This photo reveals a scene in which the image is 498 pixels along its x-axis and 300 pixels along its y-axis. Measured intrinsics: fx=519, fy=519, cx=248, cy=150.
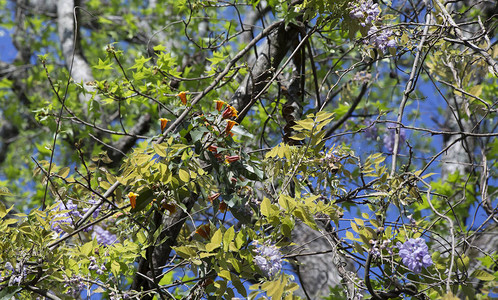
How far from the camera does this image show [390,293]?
139 cm

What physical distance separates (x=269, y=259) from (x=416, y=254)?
1.17ft

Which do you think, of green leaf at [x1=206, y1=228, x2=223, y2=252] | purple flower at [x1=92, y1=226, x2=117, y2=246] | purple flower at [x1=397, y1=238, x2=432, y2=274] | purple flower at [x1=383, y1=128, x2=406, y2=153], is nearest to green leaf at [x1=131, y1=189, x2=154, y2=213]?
green leaf at [x1=206, y1=228, x2=223, y2=252]

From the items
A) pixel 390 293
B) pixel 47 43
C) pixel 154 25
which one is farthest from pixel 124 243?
pixel 47 43

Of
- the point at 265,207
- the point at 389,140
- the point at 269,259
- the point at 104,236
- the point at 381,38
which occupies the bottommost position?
the point at 269,259

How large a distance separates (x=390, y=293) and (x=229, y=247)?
0.46 metres

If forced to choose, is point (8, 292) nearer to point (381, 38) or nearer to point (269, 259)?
point (269, 259)

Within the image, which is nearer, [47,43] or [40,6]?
[47,43]

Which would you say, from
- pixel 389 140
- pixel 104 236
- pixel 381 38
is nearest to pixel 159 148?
pixel 104 236

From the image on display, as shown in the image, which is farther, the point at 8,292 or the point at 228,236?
the point at 8,292

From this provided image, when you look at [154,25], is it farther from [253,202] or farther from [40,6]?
[253,202]

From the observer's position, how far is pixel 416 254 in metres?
1.25

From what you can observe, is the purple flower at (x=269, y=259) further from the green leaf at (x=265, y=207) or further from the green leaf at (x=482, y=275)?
the green leaf at (x=482, y=275)

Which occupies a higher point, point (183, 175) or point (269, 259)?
point (183, 175)

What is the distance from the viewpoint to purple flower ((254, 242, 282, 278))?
128cm
